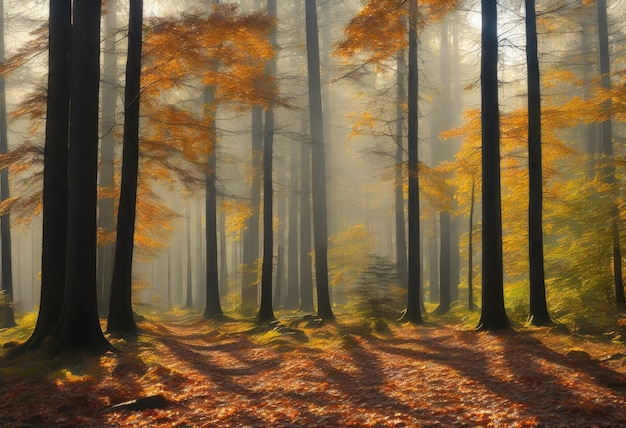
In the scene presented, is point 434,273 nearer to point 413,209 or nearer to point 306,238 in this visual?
point 306,238

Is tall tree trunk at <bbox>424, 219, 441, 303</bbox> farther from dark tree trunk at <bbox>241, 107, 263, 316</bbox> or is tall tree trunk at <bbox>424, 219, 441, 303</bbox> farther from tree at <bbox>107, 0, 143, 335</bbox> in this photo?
tree at <bbox>107, 0, 143, 335</bbox>

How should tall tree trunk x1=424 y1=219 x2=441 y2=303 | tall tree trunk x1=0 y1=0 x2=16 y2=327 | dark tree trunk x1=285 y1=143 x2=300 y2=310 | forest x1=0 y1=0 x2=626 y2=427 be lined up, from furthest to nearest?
1. tall tree trunk x1=424 y1=219 x2=441 y2=303
2. dark tree trunk x1=285 y1=143 x2=300 y2=310
3. tall tree trunk x1=0 y1=0 x2=16 y2=327
4. forest x1=0 y1=0 x2=626 y2=427

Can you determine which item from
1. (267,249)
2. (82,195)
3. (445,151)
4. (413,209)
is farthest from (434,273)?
(82,195)

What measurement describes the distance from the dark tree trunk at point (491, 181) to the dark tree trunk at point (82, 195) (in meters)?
7.96

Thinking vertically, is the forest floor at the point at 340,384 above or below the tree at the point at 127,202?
below

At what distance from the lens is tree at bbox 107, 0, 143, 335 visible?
12.0 metres

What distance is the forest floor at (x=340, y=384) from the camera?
5809mm

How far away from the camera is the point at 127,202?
12.1 m

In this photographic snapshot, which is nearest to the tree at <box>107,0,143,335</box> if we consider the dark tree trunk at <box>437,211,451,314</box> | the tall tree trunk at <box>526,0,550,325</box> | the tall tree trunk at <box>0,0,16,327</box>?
the tall tree trunk at <box>526,0,550,325</box>

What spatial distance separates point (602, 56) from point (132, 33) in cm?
1579

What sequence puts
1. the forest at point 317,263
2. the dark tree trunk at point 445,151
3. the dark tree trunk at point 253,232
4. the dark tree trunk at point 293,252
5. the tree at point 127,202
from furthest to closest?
the dark tree trunk at point 293,252
the dark tree trunk at point 253,232
the dark tree trunk at point 445,151
the tree at point 127,202
the forest at point 317,263

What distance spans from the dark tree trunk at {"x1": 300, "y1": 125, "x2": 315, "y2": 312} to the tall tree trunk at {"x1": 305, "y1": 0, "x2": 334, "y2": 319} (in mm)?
6294

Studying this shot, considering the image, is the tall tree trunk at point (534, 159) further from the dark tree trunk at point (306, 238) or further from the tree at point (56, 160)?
the dark tree trunk at point (306, 238)

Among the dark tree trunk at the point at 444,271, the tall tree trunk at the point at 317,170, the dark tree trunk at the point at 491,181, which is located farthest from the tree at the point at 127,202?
the dark tree trunk at the point at 444,271
